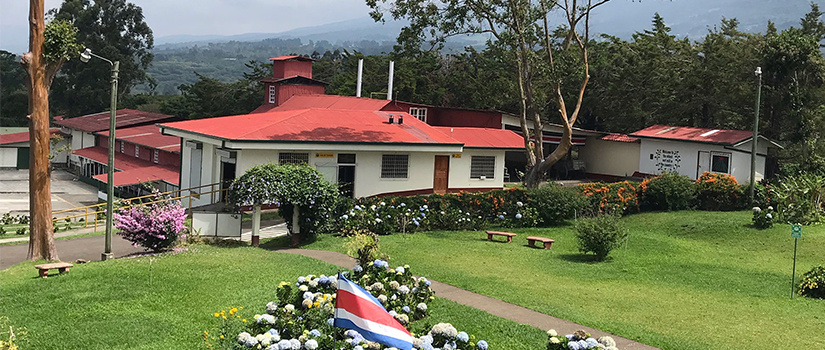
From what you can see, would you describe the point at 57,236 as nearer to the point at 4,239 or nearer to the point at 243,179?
the point at 4,239

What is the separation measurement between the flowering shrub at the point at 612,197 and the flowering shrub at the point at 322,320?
1594 cm

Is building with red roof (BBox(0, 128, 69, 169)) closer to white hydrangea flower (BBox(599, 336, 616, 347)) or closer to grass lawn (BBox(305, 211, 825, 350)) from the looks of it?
grass lawn (BBox(305, 211, 825, 350))

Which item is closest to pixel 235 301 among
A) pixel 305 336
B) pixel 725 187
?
pixel 305 336

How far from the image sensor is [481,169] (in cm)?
3600

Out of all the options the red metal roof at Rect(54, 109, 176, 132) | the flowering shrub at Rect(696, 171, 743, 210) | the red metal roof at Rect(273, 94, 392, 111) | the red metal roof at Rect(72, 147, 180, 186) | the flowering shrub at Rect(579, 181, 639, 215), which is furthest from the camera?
the red metal roof at Rect(54, 109, 176, 132)

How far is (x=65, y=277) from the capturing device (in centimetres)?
1584

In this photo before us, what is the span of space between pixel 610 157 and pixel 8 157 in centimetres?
4203

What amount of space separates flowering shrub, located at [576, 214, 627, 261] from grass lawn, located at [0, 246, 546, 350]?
7.40m

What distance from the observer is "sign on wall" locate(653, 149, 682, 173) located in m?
39.0

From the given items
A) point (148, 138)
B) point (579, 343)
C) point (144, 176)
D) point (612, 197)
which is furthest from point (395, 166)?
point (148, 138)

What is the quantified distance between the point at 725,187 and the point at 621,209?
4.46 m

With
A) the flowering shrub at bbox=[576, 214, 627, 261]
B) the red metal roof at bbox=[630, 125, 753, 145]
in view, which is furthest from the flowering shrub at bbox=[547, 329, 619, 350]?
the red metal roof at bbox=[630, 125, 753, 145]

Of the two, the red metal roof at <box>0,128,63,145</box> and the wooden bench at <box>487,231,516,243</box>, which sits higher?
the red metal roof at <box>0,128,63,145</box>

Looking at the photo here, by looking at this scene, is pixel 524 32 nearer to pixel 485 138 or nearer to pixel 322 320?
pixel 485 138
